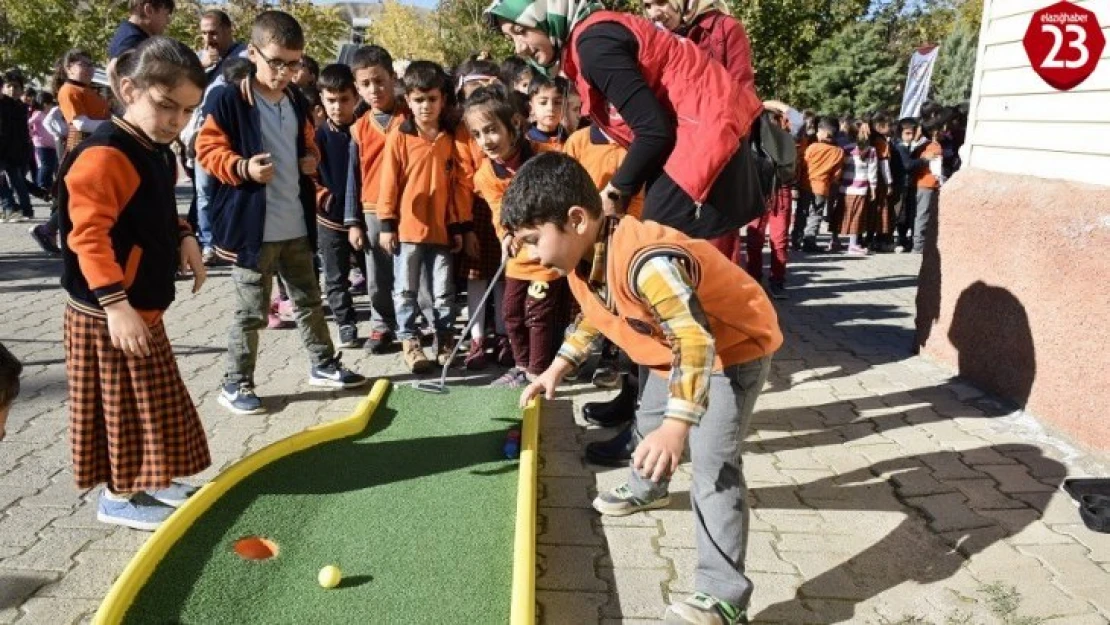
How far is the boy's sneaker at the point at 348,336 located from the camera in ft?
20.1

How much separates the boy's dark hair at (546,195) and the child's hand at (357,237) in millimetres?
3332

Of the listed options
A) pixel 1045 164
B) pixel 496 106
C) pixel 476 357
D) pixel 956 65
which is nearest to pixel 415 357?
pixel 476 357

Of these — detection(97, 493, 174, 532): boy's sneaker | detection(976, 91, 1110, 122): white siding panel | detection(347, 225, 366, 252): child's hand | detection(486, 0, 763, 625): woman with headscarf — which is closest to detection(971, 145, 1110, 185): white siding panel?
detection(976, 91, 1110, 122): white siding panel

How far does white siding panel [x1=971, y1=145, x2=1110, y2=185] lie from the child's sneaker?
3.48m

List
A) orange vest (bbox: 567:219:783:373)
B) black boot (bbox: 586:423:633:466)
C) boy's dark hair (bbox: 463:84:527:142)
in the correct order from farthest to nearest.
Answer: boy's dark hair (bbox: 463:84:527:142) → black boot (bbox: 586:423:633:466) → orange vest (bbox: 567:219:783:373)

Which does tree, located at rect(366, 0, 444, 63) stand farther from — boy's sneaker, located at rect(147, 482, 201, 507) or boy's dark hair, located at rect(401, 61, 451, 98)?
boy's sneaker, located at rect(147, 482, 201, 507)

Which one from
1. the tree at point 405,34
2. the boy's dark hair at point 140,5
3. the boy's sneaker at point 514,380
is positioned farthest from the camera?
the tree at point 405,34

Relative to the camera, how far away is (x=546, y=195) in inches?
98.7

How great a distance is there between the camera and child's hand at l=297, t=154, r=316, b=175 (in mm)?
4742

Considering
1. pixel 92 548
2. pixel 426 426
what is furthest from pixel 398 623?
pixel 426 426

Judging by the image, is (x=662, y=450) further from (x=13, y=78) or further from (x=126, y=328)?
(x=13, y=78)

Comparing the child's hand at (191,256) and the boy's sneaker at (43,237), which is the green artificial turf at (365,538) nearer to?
the child's hand at (191,256)

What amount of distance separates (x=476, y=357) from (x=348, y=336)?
1078 millimetres

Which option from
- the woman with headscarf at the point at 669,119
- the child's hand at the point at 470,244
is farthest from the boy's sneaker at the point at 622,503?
the child's hand at the point at 470,244
